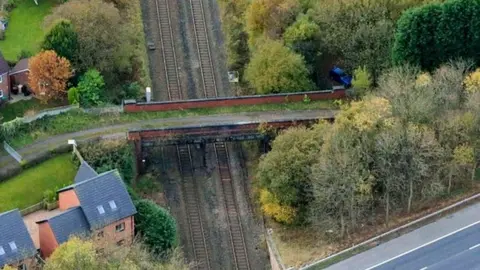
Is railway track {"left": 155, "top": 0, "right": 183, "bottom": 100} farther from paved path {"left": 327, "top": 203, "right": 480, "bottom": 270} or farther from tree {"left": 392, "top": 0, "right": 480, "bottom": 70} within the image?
paved path {"left": 327, "top": 203, "right": 480, "bottom": 270}

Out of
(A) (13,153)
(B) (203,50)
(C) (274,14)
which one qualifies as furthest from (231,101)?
(A) (13,153)

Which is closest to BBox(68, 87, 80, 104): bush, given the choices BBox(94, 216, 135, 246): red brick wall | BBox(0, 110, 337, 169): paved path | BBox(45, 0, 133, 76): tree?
BBox(45, 0, 133, 76): tree

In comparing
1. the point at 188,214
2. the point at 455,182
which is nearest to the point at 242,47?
the point at 188,214

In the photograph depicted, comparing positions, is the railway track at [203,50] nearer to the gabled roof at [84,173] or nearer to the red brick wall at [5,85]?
the red brick wall at [5,85]

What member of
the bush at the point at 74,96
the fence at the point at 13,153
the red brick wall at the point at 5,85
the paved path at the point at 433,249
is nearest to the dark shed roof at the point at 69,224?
the fence at the point at 13,153

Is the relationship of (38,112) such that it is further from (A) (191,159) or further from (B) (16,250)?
(B) (16,250)
